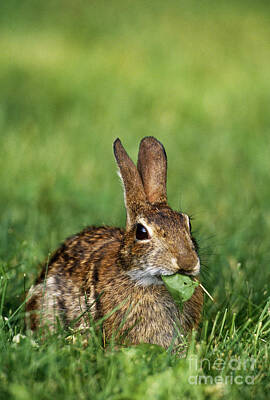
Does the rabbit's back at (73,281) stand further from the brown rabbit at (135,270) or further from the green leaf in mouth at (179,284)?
the green leaf in mouth at (179,284)

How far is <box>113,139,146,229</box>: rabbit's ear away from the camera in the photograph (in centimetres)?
395

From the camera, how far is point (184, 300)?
3.61 metres

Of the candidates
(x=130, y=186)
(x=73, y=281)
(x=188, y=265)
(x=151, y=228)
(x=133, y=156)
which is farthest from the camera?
(x=133, y=156)

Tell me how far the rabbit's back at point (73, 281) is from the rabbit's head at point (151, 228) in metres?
0.34

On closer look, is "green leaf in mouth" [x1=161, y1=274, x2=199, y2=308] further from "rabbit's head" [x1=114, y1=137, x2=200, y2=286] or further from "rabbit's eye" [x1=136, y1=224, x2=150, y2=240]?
"rabbit's eye" [x1=136, y1=224, x2=150, y2=240]

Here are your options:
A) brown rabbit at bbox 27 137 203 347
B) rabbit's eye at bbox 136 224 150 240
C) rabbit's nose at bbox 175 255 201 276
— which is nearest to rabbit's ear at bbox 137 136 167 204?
brown rabbit at bbox 27 137 203 347

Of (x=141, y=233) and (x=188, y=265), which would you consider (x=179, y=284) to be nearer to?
(x=188, y=265)

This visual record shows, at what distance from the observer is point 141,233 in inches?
147

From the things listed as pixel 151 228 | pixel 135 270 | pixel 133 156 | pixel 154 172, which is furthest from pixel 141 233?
pixel 133 156

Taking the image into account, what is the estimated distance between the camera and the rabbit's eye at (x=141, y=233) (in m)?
3.72

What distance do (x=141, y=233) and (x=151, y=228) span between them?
0.28ft

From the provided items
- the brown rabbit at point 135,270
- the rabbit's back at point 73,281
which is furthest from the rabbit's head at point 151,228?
the rabbit's back at point 73,281

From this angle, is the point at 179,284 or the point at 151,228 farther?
the point at 151,228

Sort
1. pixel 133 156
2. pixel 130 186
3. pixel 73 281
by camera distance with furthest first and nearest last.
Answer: pixel 133 156 → pixel 73 281 → pixel 130 186
